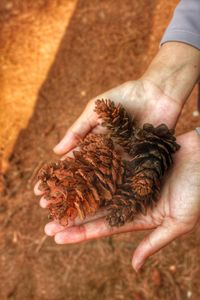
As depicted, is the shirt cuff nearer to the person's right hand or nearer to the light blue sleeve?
the light blue sleeve

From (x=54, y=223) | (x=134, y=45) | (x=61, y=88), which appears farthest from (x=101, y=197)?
(x=134, y=45)

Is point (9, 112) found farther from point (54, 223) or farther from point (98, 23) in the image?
point (54, 223)

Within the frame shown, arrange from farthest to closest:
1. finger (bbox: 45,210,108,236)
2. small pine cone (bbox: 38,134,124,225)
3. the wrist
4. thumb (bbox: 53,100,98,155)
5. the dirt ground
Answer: the dirt ground < the wrist < thumb (bbox: 53,100,98,155) < finger (bbox: 45,210,108,236) < small pine cone (bbox: 38,134,124,225)

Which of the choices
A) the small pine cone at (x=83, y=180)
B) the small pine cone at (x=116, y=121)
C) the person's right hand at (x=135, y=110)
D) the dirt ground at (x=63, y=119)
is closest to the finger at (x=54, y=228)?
the small pine cone at (x=83, y=180)

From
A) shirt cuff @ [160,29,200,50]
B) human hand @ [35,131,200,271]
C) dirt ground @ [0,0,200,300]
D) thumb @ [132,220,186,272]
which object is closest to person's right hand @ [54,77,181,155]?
human hand @ [35,131,200,271]

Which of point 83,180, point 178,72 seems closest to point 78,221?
point 83,180

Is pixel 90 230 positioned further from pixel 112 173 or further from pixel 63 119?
pixel 63 119

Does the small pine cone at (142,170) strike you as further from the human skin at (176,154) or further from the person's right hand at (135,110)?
the person's right hand at (135,110)

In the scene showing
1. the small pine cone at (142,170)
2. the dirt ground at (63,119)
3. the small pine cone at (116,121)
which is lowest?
the dirt ground at (63,119)
